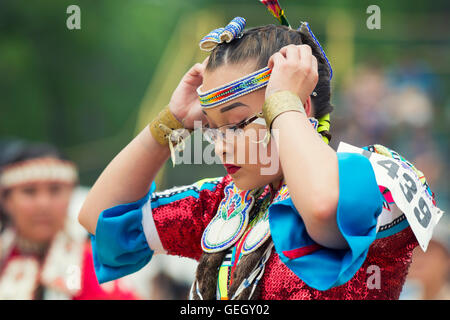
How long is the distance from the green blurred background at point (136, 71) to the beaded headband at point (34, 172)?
2.70 meters

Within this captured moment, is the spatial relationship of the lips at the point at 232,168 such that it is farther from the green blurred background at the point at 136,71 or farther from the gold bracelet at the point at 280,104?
the green blurred background at the point at 136,71

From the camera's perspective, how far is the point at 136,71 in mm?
7816

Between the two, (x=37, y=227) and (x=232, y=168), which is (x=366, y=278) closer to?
(x=232, y=168)

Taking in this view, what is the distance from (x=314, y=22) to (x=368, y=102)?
177cm

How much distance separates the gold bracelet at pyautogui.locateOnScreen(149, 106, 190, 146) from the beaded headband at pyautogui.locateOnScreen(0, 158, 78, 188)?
2521mm

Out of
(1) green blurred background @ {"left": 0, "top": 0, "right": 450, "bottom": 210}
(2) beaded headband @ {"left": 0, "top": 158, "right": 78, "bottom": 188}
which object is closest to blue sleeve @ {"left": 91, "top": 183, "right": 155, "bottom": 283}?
(2) beaded headband @ {"left": 0, "top": 158, "right": 78, "bottom": 188}

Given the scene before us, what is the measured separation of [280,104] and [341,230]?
37 centimetres

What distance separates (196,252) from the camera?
2.11 meters

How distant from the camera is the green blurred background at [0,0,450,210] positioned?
24.2 feet

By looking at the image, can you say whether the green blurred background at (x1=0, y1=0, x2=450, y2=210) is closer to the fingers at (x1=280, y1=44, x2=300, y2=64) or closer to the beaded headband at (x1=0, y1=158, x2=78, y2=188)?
the beaded headband at (x1=0, y1=158, x2=78, y2=188)

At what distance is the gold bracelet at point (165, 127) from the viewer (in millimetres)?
2004

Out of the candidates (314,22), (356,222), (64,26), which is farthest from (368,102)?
(356,222)

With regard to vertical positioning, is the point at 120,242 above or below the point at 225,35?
below

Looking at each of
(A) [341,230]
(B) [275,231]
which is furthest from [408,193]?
(B) [275,231]
